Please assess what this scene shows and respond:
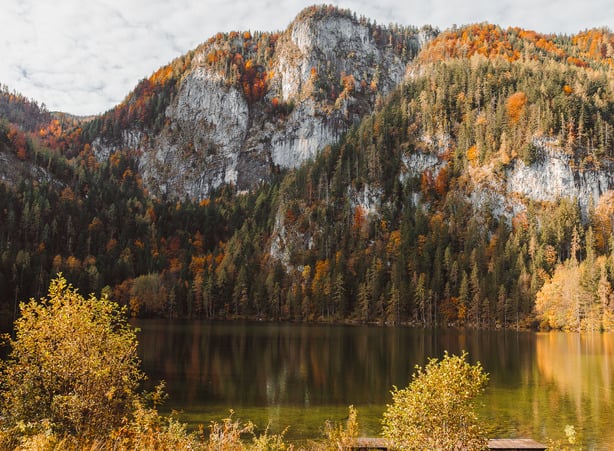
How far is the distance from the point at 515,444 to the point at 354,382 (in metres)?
19.2

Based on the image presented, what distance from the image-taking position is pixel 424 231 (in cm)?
15075

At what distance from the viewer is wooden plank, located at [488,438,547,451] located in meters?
22.0

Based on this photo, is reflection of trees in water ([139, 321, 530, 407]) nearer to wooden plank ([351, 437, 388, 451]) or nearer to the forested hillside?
wooden plank ([351, 437, 388, 451])

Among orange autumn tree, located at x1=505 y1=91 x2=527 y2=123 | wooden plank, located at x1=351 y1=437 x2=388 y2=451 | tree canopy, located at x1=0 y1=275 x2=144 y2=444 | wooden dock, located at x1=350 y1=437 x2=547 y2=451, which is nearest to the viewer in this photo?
tree canopy, located at x1=0 y1=275 x2=144 y2=444

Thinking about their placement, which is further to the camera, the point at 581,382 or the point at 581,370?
the point at 581,370

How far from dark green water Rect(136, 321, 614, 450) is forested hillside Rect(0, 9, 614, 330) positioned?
54.6 meters

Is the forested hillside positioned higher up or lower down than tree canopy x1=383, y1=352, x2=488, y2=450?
higher up

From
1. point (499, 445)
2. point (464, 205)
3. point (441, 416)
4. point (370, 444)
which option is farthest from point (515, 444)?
point (464, 205)

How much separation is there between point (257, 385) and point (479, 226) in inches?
4735

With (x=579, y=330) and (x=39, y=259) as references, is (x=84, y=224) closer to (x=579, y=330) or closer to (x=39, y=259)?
(x=39, y=259)

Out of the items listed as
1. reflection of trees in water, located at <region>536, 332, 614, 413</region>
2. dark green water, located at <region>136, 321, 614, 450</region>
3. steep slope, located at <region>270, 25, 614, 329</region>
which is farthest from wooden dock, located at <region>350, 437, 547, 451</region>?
steep slope, located at <region>270, 25, 614, 329</region>

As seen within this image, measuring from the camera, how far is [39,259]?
139750 millimetres

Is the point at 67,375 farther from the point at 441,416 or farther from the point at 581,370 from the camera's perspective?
the point at 581,370

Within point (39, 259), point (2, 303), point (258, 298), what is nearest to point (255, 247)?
point (258, 298)
